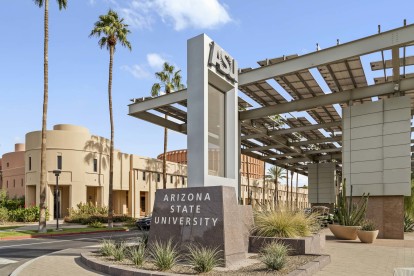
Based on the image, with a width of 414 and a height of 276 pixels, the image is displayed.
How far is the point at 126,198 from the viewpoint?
55.7m

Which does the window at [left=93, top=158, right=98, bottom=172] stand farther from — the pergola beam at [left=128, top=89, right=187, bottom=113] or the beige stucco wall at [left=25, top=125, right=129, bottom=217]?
the pergola beam at [left=128, top=89, right=187, bottom=113]

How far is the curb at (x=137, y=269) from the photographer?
30.8 ft

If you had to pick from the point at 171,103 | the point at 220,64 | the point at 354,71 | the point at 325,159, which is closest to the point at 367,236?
the point at 354,71

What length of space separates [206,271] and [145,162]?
48447 millimetres

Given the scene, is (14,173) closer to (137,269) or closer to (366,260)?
(137,269)

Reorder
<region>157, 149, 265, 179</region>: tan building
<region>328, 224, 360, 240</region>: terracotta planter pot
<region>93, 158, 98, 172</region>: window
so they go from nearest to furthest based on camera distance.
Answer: <region>328, 224, 360, 240</region>: terracotta planter pot
<region>93, 158, 98, 172</region>: window
<region>157, 149, 265, 179</region>: tan building

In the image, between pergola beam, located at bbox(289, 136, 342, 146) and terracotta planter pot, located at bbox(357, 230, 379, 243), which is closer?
terracotta planter pot, located at bbox(357, 230, 379, 243)

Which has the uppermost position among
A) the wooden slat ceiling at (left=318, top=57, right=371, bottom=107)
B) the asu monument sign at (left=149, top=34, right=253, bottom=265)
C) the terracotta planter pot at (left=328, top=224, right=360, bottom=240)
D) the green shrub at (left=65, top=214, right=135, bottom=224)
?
the wooden slat ceiling at (left=318, top=57, right=371, bottom=107)

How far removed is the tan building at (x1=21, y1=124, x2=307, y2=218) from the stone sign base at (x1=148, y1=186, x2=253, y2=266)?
35720mm

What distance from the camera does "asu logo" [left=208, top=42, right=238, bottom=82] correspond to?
1376 cm

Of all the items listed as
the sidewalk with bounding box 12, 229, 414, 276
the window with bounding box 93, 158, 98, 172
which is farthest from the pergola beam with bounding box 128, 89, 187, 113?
the window with bounding box 93, 158, 98, 172

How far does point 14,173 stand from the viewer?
59.6 m

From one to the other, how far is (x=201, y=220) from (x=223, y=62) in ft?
19.3

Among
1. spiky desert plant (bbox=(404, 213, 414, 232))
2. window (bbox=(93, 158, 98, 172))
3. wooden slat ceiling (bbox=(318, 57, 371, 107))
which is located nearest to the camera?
wooden slat ceiling (bbox=(318, 57, 371, 107))
